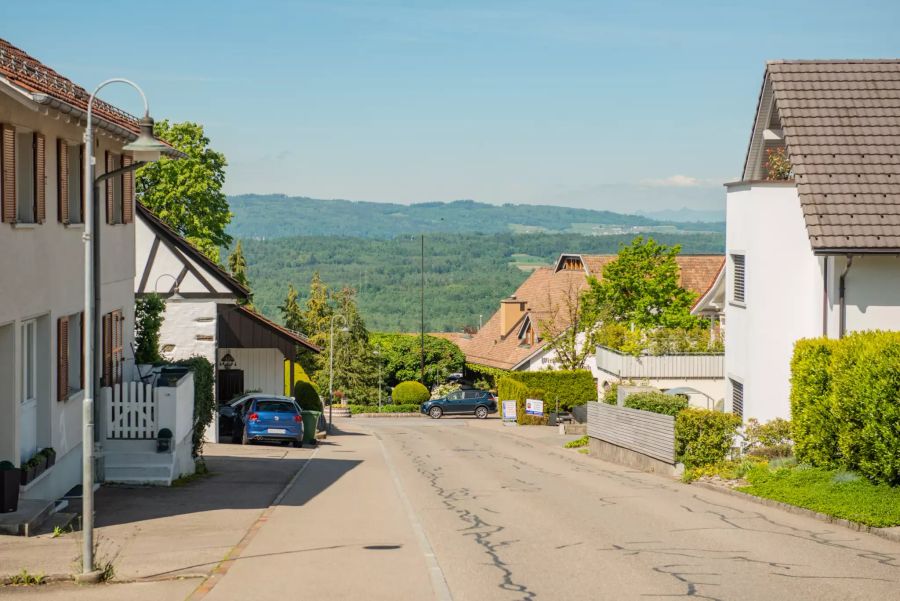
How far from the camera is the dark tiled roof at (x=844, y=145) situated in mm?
23703

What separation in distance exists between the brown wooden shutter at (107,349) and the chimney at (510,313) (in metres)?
60.5

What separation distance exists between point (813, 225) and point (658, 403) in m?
7.53

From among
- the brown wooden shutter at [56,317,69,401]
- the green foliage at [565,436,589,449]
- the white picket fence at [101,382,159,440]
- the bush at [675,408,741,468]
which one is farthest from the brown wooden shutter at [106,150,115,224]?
the green foliage at [565,436,589,449]

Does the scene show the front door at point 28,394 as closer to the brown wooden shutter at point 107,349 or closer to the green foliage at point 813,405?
the brown wooden shutter at point 107,349

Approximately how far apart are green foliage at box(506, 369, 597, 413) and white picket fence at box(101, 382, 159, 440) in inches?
1522

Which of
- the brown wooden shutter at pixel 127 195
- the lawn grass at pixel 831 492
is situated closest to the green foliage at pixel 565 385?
the brown wooden shutter at pixel 127 195

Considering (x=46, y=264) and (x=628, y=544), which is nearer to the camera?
(x=628, y=544)

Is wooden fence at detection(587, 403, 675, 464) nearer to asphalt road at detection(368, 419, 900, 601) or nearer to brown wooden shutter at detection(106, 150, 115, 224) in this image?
asphalt road at detection(368, 419, 900, 601)

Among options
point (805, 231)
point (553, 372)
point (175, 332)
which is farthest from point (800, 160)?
point (553, 372)

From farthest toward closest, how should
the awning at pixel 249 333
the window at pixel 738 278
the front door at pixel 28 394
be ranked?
the awning at pixel 249 333 → the window at pixel 738 278 → the front door at pixel 28 394

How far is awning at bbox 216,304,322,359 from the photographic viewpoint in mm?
39000

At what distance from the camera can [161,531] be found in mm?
15172

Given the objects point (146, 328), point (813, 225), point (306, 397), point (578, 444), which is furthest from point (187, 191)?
point (813, 225)

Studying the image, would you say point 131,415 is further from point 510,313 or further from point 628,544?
point 510,313
